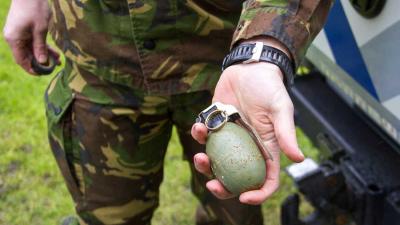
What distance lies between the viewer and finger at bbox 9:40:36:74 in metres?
2.02

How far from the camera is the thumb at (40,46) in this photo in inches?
79.3

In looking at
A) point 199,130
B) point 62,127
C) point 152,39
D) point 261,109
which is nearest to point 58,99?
point 62,127

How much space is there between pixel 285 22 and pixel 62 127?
0.90 m

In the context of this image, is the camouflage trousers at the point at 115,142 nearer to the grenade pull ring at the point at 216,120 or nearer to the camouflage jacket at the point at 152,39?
the camouflage jacket at the point at 152,39

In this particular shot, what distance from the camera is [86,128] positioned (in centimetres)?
192

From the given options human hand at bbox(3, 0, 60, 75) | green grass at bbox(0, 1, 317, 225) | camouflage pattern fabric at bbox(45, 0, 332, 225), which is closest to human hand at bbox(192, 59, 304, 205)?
camouflage pattern fabric at bbox(45, 0, 332, 225)

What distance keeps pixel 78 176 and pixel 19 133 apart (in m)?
1.80

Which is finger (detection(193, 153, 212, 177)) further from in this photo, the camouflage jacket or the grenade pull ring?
the camouflage jacket

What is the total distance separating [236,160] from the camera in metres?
1.30

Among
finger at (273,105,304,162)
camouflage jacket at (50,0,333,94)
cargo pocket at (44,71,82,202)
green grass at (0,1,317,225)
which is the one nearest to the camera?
finger at (273,105,304,162)

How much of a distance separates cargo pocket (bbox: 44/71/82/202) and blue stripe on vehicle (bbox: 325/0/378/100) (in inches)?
34.0

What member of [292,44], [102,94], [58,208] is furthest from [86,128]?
[58,208]

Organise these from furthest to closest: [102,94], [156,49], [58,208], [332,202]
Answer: [58,208], [332,202], [102,94], [156,49]

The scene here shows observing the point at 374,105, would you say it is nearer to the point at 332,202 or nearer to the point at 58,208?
the point at 332,202
